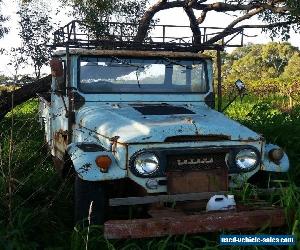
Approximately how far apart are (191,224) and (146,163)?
0.70 metres

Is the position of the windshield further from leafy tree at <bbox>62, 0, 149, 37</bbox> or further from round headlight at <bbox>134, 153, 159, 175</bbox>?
leafy tree at <bbox>62, 0, 149, 37</bbox>

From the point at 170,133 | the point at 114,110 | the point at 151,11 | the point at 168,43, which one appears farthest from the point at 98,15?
the point at 170,133

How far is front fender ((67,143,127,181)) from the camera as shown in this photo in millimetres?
3672

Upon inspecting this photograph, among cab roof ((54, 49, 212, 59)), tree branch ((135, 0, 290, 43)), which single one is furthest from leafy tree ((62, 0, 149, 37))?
cab roof ((54, 49, 212, 59))

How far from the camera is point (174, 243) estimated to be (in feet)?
11.1

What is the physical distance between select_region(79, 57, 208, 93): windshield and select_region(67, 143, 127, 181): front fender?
124cm

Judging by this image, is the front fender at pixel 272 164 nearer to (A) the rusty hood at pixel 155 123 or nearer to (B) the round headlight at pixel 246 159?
(B) the round headlight at pixel 246 159

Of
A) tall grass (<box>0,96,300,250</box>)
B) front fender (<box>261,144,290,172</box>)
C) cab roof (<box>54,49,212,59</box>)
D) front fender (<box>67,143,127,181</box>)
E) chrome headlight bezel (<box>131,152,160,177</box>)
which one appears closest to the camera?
tall grass (<box>0,96,300,250</box>)

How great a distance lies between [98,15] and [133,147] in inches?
352

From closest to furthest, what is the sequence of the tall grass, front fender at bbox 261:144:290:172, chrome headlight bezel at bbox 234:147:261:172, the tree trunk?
the tall grass → chrome headlight bezel at bbox 234:147:261:172 → front fender at bbox 261:144:290:172 → the tree trunk

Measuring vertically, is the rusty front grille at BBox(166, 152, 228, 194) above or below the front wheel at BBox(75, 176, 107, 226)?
above

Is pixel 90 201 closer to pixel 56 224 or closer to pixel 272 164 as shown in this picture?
pixel 56 224

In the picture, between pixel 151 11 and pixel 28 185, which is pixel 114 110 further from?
pixel 151 11

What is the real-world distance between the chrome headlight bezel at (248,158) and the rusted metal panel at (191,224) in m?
0.65
